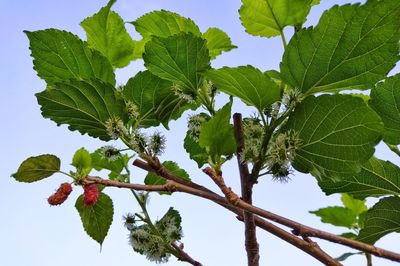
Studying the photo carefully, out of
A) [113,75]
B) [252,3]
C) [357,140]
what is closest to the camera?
[357,140]

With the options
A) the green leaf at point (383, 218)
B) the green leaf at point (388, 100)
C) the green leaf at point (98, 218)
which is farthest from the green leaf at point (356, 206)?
the green leaf at point (98, 218)

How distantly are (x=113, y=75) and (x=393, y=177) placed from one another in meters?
0.64

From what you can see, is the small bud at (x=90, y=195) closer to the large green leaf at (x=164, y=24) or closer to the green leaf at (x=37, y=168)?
the green leaf at (x=37, y=168)

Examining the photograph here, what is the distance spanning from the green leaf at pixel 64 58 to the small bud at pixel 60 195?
0.24 m

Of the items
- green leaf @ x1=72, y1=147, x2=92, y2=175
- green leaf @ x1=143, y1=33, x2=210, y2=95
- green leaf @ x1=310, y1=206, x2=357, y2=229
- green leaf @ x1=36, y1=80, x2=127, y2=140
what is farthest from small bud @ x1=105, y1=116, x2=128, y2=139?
green leaf @ x1=310, y1=206, x2=357, y2=229

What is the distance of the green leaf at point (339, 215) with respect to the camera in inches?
72.1

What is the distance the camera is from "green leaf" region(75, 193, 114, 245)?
54.2 inches

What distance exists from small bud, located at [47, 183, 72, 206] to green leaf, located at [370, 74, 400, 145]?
0.62 metres

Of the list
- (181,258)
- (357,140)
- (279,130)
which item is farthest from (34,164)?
(357,140)

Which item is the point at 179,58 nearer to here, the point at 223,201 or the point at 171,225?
the point at 223,201

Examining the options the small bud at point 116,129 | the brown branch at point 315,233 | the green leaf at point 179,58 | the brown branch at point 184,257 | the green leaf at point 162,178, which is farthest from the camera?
the green leaf at point 162,178

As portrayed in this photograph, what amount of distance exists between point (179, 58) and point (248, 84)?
15 centimetres

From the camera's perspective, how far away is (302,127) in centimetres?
105

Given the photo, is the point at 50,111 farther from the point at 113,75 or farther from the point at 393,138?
the point at 393,138
